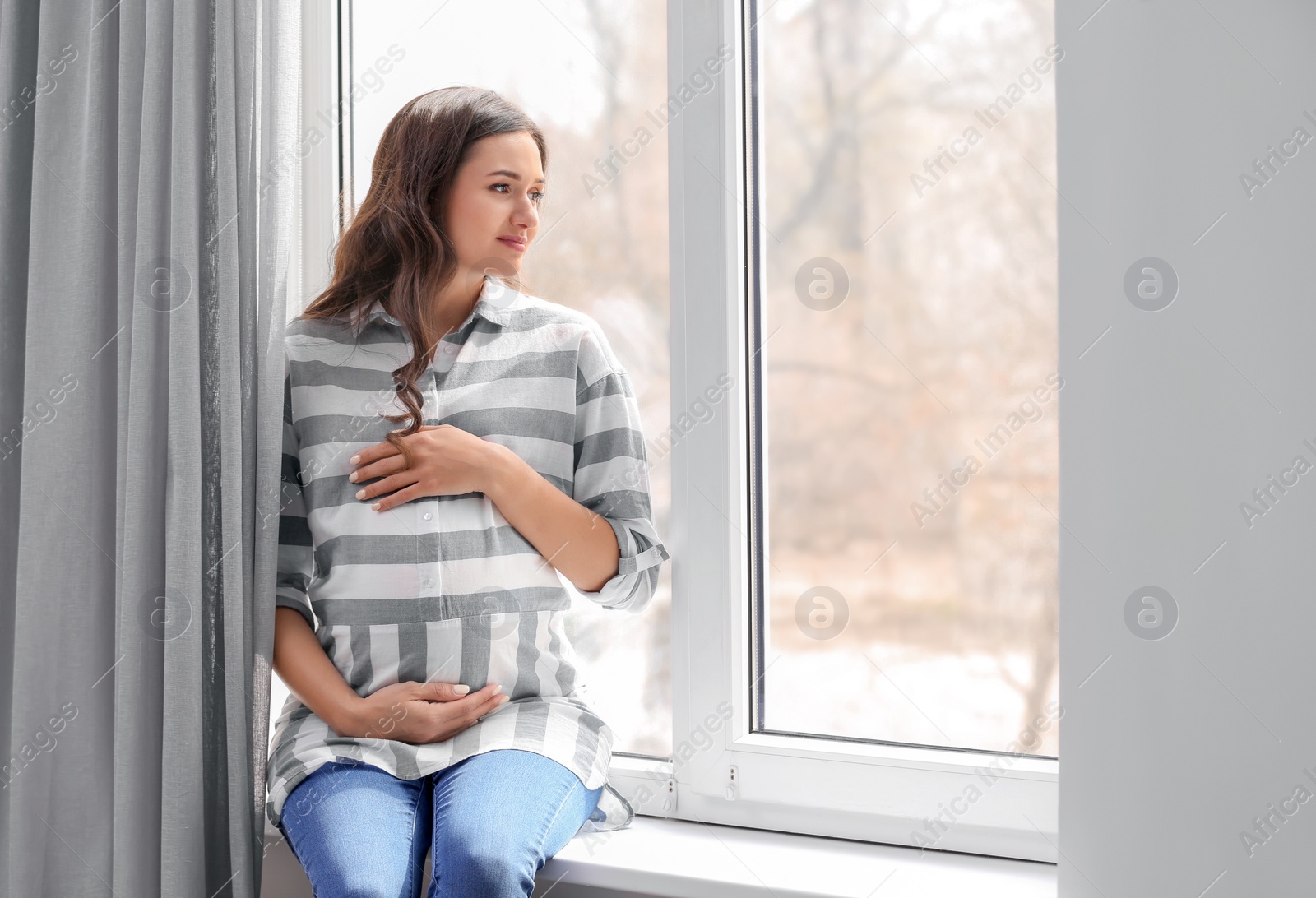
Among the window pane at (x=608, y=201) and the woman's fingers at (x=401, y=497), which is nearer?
the woman's fingers at (x=401, y=497)

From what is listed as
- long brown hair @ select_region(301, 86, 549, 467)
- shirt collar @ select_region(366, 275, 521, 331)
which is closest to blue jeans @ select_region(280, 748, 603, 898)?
long brown hair @ select_region(301, 86, 549, 467)

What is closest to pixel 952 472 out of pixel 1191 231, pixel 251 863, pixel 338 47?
pixel 1191 231

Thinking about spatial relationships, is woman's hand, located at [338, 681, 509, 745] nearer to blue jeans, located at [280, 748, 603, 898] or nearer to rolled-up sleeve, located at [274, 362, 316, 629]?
blue jeans, located at [280, 748, 603, 898]

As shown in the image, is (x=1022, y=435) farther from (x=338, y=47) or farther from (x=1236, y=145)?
(x=338, y=47)

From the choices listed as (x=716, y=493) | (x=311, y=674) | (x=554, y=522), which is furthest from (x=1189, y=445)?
(x=311, y=674)

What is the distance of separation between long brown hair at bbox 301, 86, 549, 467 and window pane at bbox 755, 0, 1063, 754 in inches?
14.8

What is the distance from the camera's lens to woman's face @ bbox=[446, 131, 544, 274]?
107cm

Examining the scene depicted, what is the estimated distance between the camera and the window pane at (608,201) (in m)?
1.18

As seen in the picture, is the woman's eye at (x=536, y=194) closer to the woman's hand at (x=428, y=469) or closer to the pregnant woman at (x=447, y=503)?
the pregnant woman at (x=447, y=503)

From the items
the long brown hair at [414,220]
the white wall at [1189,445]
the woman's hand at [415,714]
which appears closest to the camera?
the white wall at [1189,445]

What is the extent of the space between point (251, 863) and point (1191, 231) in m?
1.15

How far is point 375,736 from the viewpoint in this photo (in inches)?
37.9

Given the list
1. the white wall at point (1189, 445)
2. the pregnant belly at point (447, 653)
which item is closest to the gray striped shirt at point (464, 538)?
the pregnant belly at point (447, 653)

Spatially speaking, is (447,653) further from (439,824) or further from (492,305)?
(492,305)
